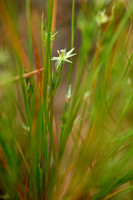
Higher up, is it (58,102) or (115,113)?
(58,102)

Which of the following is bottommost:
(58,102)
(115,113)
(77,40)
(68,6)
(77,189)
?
(77,189)

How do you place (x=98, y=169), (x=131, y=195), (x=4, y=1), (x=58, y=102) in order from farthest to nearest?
(x=58, y=102)
(x=131, y=195)
(x=98, y=169)
(x=4, y=1)

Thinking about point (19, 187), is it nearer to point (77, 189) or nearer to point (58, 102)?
point (77, 189)

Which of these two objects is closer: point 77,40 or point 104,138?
point 104,138

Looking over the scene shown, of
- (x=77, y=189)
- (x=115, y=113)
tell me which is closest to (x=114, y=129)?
(x=115, y=113)

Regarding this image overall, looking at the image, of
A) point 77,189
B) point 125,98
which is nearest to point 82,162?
point 77,189

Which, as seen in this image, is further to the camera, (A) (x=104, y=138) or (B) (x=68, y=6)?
(B) (x=68, y=6)

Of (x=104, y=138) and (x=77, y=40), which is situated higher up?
(x=77, y=40)

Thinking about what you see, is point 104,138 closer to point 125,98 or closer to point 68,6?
point 125,98

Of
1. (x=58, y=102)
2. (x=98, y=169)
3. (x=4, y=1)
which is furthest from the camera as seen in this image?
(x=58, y=102)
